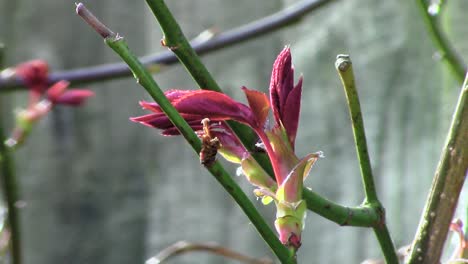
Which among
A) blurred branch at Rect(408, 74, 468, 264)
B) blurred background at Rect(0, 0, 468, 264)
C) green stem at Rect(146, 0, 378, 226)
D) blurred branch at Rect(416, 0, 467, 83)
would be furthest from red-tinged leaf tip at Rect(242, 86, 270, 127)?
blurred background at Rect(0, 0, 468, 264)

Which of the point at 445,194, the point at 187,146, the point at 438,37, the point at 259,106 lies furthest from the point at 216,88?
the point at 187,146

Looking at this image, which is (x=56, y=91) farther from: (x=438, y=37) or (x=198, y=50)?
(x=438, y=37)

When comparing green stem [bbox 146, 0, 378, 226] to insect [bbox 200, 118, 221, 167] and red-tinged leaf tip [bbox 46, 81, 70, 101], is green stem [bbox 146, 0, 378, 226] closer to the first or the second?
insect [bbox 200, 118, 221, 167]

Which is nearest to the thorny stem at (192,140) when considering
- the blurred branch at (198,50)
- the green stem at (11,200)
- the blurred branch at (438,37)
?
the blurred branch at (438,37)

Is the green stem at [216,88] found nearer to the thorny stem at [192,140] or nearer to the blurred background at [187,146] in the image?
the thorny stem at [192,140]

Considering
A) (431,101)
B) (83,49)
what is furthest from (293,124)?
(83,49)

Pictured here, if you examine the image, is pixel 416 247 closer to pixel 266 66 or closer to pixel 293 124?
pixel 293 124
